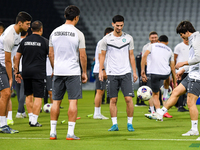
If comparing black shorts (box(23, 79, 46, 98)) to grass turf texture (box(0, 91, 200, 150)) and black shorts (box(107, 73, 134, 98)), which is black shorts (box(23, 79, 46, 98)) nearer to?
grass turf texture (box(0, 91, 200, 150))

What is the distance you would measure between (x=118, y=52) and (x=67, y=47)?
1493mm

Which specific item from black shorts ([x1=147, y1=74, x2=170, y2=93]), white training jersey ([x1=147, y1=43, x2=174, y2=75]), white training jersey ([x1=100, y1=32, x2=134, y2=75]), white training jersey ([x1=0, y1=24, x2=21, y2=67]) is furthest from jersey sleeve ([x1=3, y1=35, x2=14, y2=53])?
black shorts ([x1=147, y1=74, x2=170, y2=93])

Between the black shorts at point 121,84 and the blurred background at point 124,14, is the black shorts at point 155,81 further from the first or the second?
the blurred background at point 124,14

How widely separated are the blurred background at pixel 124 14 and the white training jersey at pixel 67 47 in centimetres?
1823

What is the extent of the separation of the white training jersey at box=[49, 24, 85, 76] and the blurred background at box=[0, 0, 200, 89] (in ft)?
59.8

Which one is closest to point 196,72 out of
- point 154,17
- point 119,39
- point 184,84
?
point 184,84

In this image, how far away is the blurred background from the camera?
23.9 metres

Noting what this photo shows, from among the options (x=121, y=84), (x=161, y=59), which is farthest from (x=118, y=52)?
(x=161, y=59)

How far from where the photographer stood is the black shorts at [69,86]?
205 inches

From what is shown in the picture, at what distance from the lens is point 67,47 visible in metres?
5.16

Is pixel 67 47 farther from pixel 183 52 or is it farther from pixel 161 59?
pixel 183 52

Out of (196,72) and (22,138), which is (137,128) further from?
(22,138)

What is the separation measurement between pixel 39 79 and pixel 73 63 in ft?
6.45

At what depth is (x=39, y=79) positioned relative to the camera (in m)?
6.98
